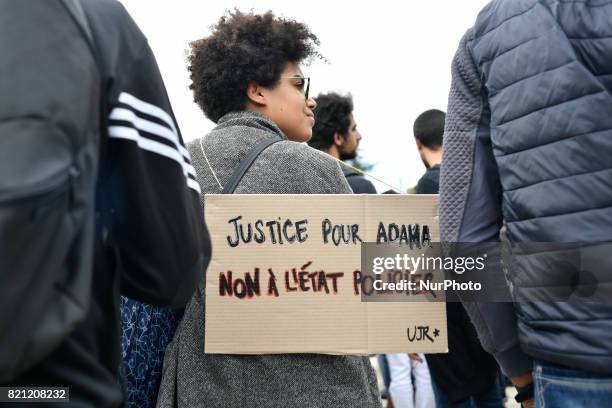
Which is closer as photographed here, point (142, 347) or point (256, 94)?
point (142, 347)

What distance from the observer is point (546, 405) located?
155 centimetres

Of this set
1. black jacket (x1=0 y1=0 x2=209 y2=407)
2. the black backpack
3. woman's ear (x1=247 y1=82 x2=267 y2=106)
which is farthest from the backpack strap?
the black backpack

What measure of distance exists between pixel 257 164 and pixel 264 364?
60 cm

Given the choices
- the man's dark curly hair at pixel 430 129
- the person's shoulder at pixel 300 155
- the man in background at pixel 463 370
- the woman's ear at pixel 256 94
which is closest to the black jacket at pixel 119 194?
the person's shoulder at pixel 300 155

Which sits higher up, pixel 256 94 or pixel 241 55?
pixel 241 55

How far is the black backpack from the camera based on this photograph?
36.4 inches

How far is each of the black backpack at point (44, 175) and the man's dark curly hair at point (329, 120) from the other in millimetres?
→ 3270

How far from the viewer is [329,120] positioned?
432cm

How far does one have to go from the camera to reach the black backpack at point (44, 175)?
3.03 feet

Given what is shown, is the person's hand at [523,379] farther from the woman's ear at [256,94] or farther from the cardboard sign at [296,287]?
the woman's ear at [256,94]

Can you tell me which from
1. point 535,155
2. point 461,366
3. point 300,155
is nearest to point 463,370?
point 461,366

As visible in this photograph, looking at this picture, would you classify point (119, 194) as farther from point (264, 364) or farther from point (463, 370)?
point (463, 370)

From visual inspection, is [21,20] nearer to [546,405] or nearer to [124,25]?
[124,25]

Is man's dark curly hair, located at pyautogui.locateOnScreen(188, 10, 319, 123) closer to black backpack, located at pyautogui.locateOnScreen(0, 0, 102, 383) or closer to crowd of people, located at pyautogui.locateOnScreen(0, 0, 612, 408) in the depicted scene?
crowd of people, located at pyautogui.locateOnScreen(0, 0, 612, 408)
